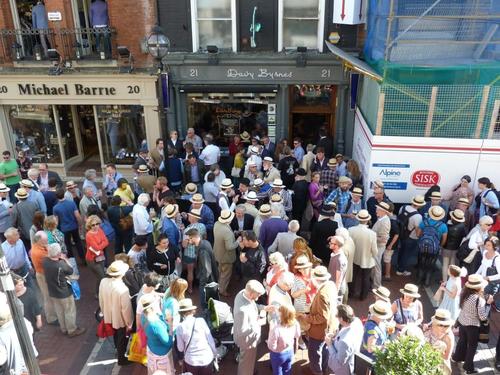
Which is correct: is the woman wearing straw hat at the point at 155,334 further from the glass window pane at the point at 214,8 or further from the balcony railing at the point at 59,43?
the balcony railing at the point at 59,43

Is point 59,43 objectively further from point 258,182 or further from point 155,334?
point 155,334

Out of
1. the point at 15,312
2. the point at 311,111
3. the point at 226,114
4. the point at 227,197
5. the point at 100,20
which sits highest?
the point at 100,20

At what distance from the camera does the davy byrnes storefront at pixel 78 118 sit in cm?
1262

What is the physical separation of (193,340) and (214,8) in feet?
30.8

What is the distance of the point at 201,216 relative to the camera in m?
8.20

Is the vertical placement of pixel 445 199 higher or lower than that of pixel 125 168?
higher

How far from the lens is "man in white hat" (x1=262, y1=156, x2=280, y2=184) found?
9602 mm

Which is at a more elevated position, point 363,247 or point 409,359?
point 409,359

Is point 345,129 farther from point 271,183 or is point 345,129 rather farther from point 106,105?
point 106,105

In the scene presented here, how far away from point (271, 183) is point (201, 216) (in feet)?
6.26

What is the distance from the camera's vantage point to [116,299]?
235 inches

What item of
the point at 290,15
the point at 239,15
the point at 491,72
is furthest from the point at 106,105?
the point at 491,72

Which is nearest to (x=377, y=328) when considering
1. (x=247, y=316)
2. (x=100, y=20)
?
(x=247, y=316)

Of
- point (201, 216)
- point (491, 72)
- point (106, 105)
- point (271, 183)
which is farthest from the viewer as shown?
point (106, 105)
